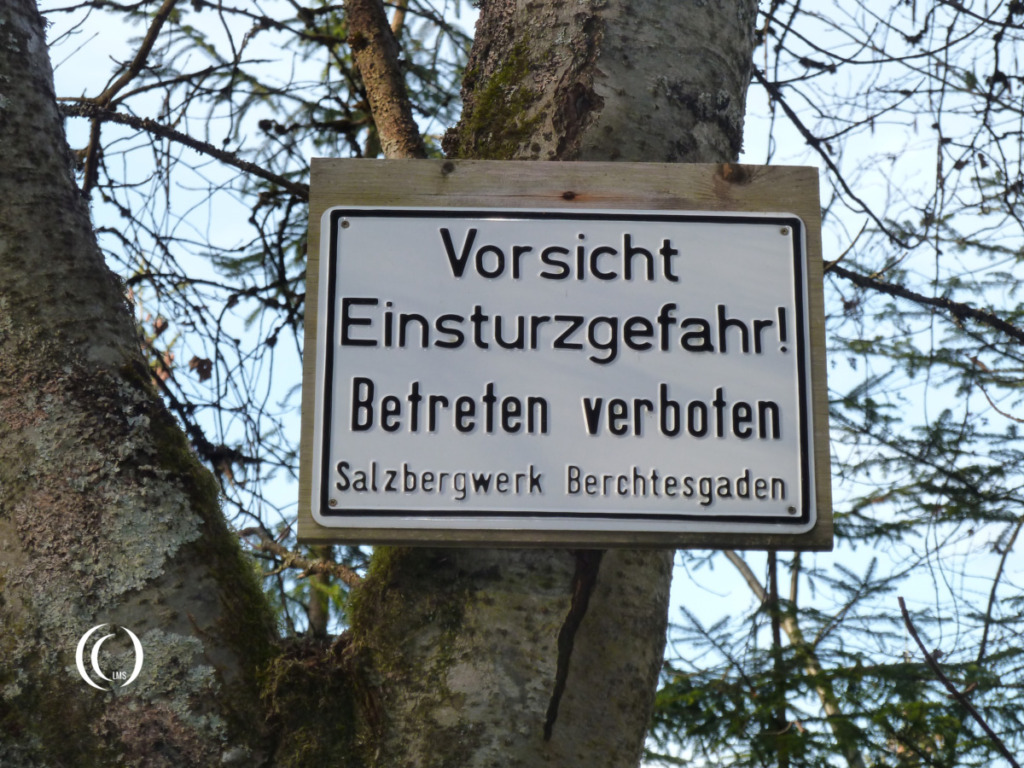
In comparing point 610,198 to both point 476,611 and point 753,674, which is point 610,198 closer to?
point 476,611

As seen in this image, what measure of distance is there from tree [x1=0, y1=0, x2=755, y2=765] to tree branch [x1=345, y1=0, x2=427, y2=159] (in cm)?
104

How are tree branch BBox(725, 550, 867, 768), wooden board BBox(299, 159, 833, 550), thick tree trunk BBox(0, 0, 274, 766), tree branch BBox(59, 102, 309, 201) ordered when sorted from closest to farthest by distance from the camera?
thick tree trunk BBox(0, 0, 274, 766), wooden board BBox(299, 159, 833, 550), tree branch BBox(59, 102, 309, 201), tree branch BBox(725, 550, 867, 768)

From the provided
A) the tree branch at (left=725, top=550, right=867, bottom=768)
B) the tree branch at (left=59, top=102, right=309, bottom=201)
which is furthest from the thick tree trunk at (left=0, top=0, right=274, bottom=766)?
the tree branch at (left=725, top=550, right=867, bottom=768)

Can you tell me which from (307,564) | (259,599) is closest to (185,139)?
(307,564)

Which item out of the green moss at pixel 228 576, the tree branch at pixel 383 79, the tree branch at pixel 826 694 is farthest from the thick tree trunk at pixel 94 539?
the tree branch at pixel 826 694

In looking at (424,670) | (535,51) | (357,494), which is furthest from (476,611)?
(535,51)

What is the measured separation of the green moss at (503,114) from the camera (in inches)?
58.2

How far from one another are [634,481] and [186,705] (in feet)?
1.86

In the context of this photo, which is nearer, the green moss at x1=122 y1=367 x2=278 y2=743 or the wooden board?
the green moss at x1=122 y1=367 x2=278 y2=743

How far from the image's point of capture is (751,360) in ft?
4.36

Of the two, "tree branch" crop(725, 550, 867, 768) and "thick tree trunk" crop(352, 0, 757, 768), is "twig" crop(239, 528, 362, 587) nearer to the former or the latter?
"thick tree trunk" crop(352, 0, 757, 768)

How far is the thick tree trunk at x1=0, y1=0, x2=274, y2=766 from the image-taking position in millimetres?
1166

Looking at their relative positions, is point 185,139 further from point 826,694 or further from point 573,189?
point 826,694

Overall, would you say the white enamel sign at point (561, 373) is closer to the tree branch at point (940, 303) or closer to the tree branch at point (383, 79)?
the tree branch at point (383, 79)
